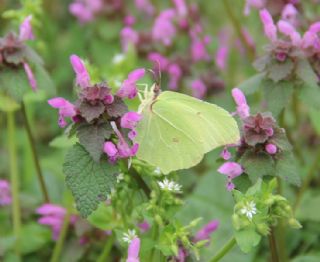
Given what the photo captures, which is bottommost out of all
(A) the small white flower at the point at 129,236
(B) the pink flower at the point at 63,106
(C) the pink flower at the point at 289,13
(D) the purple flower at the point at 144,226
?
(D) the purple flower at the point at 144,226

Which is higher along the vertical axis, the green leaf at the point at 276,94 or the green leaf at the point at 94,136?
the green leaf at the point at 94,136

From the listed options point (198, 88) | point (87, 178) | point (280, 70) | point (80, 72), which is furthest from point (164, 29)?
point (87, 178)

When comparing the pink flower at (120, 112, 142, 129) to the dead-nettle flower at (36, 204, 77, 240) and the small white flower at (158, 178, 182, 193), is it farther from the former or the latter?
the dead-nettle flower at (36, 204, 77, 240)

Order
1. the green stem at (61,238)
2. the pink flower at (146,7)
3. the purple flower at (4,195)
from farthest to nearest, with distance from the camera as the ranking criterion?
the pink flower at (146,7) → the purple flower at (4,195) → the green stem at (61,238)

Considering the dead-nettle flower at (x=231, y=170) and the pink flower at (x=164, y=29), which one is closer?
the dead-nettle flower at (x=231, y=170)

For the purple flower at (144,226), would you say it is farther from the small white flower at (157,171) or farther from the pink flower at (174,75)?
the pink flower at (174,75)

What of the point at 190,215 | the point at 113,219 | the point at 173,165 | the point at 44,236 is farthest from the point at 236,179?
the point at 44,236

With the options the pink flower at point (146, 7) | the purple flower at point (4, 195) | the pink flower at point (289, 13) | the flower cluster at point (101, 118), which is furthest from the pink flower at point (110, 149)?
the pink flower at point (146, 7)

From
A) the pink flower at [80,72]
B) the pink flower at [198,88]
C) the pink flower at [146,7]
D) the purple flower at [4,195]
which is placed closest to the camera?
the pink flower at [80,72]

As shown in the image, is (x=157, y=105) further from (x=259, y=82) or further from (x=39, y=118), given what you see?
(x=39, y=118)
